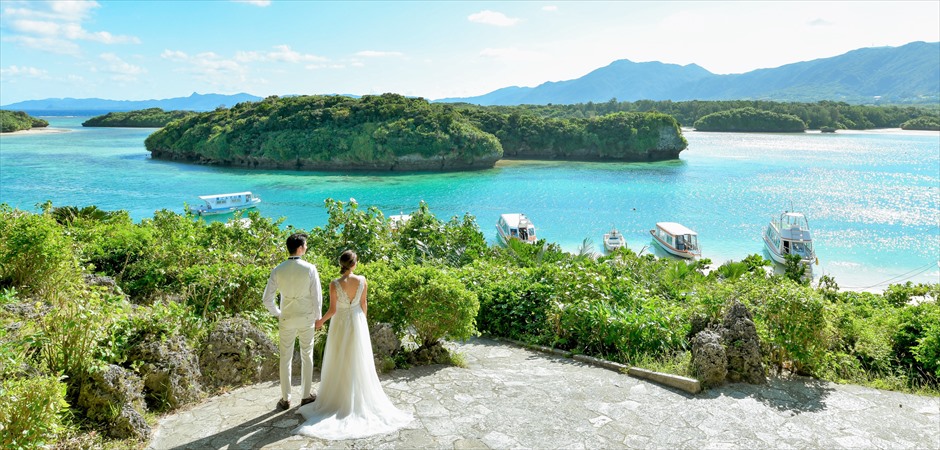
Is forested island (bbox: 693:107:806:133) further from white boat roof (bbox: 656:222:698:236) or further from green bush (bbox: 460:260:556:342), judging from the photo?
green bush (bbox: 460:260:556:342)

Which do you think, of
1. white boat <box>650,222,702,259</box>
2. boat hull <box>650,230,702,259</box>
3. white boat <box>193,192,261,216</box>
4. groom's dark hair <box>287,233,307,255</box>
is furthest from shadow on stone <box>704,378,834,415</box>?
white boat <box>193,192,261,216</box>

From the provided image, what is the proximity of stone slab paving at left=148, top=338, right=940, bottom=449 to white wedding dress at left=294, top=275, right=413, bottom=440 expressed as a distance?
0.18 meters

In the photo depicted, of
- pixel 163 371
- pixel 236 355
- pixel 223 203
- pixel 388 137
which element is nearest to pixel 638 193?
pixel 388 137

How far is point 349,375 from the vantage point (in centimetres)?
510

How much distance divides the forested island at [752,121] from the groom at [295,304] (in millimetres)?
135779

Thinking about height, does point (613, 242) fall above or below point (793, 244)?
below

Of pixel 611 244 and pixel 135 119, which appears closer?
pixel 611 244

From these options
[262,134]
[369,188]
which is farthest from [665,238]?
[262,134]

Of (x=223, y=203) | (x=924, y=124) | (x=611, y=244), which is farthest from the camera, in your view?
(x=924, y=124)

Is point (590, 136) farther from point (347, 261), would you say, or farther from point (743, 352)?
point (347, 261)

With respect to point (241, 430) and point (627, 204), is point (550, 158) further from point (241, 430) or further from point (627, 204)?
point (241, 430)

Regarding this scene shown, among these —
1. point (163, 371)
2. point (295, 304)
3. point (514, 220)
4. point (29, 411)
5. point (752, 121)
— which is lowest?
point (514, 220)

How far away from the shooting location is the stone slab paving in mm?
4879

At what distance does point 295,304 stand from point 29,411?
2.04 metres
